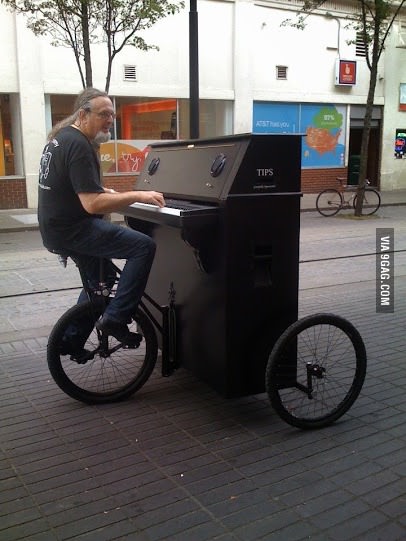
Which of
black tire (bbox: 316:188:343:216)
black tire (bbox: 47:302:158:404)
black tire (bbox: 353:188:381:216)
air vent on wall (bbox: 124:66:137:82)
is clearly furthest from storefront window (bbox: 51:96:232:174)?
black tire (bbox: 47:302:158:404)

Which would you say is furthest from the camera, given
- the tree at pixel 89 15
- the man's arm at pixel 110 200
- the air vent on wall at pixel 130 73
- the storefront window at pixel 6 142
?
the air vent on wall at pixel 130 73

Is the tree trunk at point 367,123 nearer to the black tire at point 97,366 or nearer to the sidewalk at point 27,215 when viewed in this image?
the sidewalk at point 27,215

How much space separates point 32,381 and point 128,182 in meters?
14.4

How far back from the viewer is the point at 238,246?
11.7 ft

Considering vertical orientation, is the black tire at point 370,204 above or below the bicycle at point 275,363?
below

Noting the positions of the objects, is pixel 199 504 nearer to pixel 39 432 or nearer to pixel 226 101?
pixel 39 432

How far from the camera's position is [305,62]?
827 inches

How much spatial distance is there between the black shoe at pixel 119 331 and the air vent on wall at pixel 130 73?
15195mm

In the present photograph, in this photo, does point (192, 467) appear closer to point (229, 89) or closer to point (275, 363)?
point (275, 363)

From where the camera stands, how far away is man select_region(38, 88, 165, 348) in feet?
11.9

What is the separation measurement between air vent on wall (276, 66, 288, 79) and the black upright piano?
17747 mm

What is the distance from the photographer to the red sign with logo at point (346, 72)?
21641 millimetres

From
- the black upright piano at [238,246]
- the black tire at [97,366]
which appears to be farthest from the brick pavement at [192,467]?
the black upright piano at [238,246]

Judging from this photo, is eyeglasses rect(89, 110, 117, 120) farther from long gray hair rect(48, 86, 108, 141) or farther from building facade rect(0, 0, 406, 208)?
building facade rect(0, 0, 406, 208)
